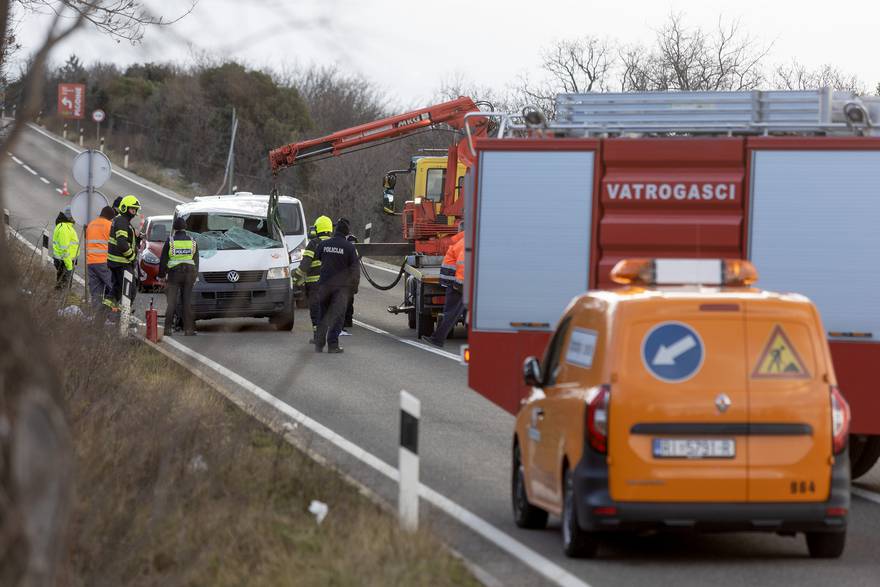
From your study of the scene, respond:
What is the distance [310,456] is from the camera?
1147cm

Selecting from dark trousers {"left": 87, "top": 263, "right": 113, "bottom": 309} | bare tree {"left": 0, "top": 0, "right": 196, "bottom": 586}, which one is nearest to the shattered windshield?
dark trousers {"left": 87, "top": 263, "right": 113, "bottom": 309}

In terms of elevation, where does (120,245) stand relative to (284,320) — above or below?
above

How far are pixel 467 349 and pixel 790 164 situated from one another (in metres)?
2.87

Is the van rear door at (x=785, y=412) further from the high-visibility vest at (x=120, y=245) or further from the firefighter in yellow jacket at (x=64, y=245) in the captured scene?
the firefighter in yellow jacket at (x=64, y=245)

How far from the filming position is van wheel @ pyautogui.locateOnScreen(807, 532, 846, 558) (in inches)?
357

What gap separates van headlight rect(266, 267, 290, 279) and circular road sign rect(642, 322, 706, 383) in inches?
670

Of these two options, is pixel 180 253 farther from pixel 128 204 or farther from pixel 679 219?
pixel 679 219

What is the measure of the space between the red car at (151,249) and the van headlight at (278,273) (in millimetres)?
7006

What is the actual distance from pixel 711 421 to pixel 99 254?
16876 mm

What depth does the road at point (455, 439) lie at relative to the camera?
28.7ft

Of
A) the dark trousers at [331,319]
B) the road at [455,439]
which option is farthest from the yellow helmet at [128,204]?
the dark trousers at [331,319]

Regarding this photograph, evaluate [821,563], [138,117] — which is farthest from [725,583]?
[138,117]

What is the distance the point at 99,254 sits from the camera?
24.0 meters

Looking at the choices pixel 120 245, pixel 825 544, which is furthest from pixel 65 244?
pixel 825 544
